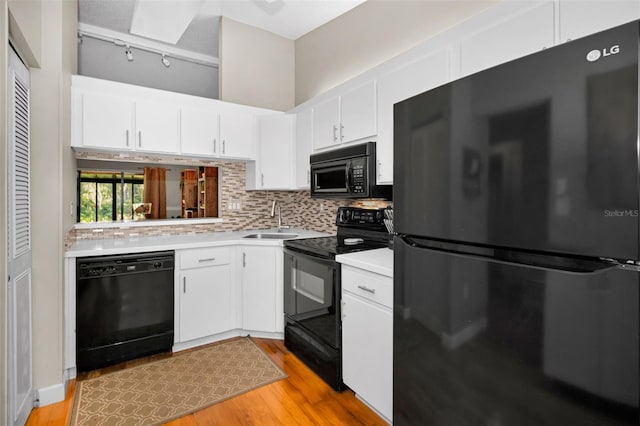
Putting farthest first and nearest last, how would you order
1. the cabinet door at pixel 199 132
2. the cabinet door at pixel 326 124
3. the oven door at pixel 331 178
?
the cabinet door at pixel 199 132 → the cabinet door at pixel 326 124 → the oven door at pixel 331 178

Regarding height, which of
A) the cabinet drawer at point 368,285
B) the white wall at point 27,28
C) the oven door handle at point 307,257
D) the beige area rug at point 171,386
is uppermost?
the white wall at point 27,28

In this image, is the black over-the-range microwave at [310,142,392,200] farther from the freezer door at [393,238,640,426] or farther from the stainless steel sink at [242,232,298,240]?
the freezer door at [393,238,640,426]

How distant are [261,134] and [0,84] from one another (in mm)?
2156

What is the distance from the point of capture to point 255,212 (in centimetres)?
379

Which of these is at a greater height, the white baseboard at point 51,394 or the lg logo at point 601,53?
the lg logo at point 601,53

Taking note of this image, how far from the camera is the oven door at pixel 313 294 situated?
215cm

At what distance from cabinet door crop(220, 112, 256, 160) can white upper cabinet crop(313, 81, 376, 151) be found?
775mm

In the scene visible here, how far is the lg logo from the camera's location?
688 mm

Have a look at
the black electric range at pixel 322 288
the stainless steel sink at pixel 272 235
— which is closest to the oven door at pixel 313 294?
the black electric range at pixel 322 288

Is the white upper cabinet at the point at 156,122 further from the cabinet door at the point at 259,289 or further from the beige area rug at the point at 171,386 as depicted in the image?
the beige area rug at the point at 171,386

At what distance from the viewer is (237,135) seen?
3285 mm

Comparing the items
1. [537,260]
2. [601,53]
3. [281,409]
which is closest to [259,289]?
[281,409]

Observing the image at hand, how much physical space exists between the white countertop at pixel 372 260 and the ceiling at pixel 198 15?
2.38 metres

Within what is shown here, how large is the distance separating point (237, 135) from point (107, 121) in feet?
3.62
